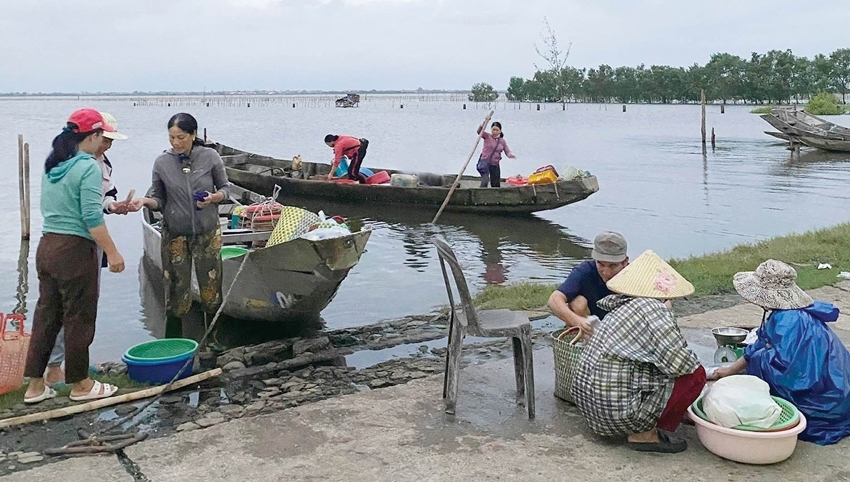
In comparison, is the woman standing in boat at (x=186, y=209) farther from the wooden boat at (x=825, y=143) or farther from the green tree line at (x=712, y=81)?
the green tree line at (x=712, y=81)

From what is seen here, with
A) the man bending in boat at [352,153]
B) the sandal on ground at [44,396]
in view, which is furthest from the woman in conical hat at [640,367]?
the man bending in boat at [352,153]

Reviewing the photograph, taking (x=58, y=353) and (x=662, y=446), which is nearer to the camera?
(x=662, y=446)

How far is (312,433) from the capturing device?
4277mm

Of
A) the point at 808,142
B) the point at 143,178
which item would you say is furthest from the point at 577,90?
the point at 143,178

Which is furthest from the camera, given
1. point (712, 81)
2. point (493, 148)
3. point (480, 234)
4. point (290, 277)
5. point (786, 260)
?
point (712, 81)

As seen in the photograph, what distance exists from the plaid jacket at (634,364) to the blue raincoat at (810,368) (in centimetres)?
55

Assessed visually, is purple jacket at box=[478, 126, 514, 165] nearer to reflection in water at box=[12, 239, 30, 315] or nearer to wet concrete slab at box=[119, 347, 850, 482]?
reflection in water at box=[12, 239, 30, 315]

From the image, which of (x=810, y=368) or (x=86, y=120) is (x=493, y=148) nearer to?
(x=86, y=120)

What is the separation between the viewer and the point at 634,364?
12.5 ft

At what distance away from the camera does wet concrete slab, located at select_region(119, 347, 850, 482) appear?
3.74m

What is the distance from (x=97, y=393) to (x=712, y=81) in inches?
3783

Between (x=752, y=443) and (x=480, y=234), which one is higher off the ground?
(x=480, y=234)

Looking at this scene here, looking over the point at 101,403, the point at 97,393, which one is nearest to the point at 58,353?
the point at 97,393

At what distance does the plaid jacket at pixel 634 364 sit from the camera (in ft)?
12.3
